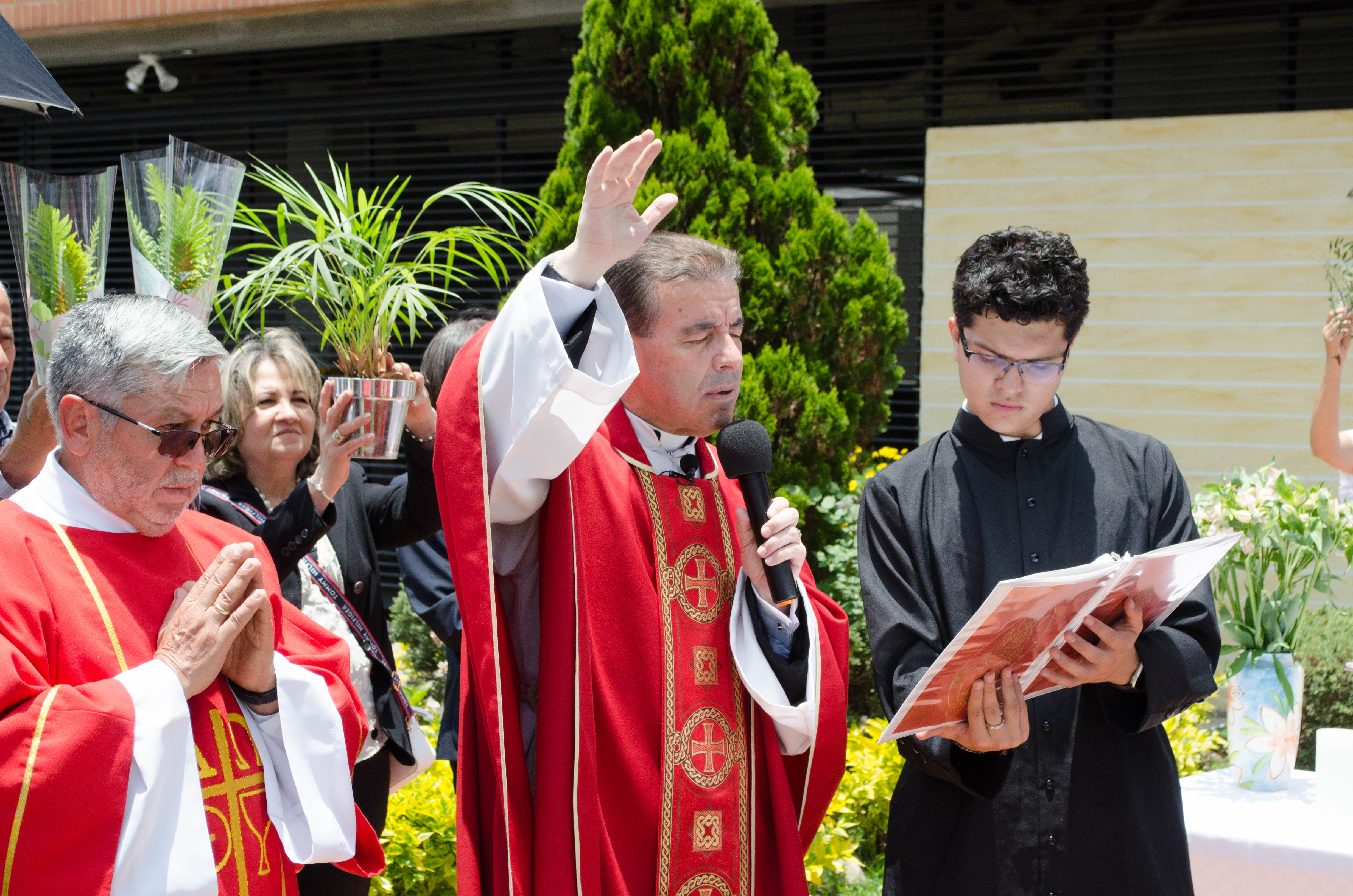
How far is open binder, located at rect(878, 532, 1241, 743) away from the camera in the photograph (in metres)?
2.00

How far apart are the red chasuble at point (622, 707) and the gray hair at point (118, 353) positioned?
47 centimetres

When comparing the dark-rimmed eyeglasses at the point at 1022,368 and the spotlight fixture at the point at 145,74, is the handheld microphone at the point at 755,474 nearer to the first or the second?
the dark-rimmed eyeglasses at the point at 1022,368

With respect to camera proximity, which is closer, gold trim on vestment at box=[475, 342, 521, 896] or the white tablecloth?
gold trim on vestment at box=[475, 342, 521, 896]

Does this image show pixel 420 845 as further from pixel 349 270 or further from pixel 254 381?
pixel 349 270

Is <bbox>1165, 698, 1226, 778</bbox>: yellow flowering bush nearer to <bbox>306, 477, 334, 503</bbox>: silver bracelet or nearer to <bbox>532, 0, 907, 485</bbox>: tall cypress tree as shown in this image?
<bbox>532, 0, 907, 485</bbox>: tall cypress tree

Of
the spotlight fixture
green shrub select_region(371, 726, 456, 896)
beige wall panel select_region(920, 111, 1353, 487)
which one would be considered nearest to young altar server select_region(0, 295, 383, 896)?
green shrub select_region(371, 726, 456, 896)

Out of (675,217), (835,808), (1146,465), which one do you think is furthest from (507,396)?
(675,217)

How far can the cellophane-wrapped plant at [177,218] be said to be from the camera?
8.42 feet

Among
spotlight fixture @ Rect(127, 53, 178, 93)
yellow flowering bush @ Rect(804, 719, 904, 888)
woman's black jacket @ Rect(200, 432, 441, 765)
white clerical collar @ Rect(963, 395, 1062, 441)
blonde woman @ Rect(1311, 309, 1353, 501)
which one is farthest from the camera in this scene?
spotlight fixture @ Rect(127, 53, 178, 93)

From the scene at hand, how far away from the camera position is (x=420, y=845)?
3828 millimetres

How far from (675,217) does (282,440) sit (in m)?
2.67

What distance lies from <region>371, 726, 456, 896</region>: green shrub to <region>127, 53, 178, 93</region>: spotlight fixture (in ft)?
21.8

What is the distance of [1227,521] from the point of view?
3.40m

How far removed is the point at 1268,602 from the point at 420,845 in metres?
2.68
